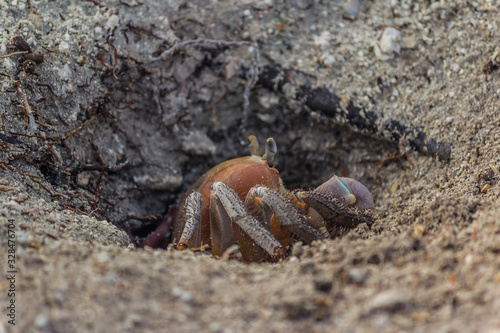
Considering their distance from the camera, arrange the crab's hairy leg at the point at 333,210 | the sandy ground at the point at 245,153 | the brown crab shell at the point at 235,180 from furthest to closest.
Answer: the brown crab shell at the point at 235,180 < the crab's hairy leg at the point at 333,210 < the sandy ground at the point at 245,153

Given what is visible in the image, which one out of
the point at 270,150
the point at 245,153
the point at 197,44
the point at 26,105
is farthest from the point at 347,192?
the point at 26,105

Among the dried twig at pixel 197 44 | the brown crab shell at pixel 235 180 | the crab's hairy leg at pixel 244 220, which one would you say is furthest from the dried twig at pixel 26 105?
the crab's hairy leg at pixel 244 220

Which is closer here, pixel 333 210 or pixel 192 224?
pixel 333 210

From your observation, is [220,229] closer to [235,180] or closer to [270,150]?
[235,180]

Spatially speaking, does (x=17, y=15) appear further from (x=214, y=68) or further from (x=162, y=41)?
(x=214, y=68)

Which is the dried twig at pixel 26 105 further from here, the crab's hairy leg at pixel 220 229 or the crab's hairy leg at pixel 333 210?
the crab's hairy leg at pixel 333 210

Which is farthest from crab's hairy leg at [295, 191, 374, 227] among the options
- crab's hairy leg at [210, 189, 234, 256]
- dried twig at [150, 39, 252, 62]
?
dried twig at [150, 39, 252, 62]

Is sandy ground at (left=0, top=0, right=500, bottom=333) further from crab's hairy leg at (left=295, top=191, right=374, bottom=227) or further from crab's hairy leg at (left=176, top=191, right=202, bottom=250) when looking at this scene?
crab's hairy leg at (left=176, top=191, right=202, bottom=250)
